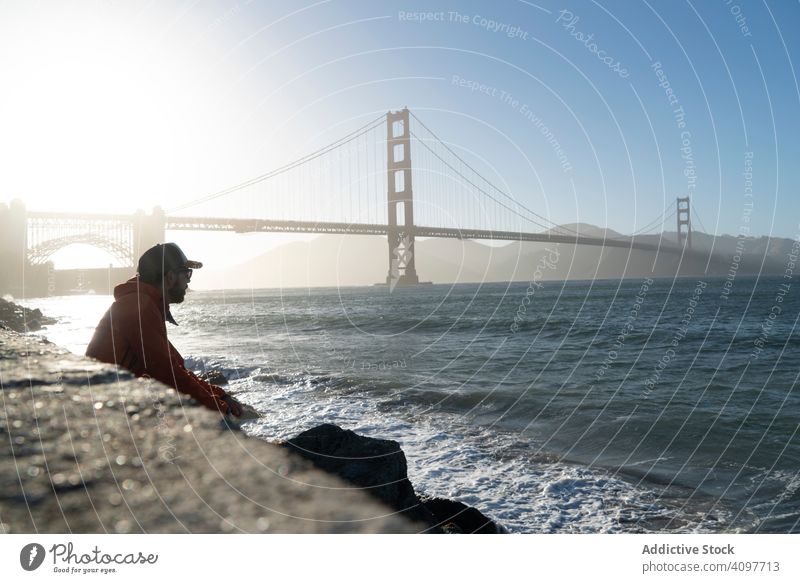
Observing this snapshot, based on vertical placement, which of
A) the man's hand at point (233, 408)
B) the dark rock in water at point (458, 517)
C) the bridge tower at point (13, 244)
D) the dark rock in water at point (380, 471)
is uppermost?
the bridge tower at point (13, 244)

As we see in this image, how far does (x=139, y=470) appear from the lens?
1720 mm

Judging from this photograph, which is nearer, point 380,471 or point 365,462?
point 380,471

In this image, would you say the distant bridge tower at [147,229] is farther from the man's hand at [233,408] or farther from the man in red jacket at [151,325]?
the man's hand at [233,408]

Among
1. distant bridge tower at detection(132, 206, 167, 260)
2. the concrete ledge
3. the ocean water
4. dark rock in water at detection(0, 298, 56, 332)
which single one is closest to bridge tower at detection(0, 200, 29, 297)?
distant bridge tower at detection(132, 206, 167, 260)

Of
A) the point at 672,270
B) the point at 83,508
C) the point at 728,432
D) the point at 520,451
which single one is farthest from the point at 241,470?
the point at 672,270

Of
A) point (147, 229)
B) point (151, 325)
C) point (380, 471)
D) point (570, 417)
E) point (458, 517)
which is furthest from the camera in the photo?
point (147, 229)

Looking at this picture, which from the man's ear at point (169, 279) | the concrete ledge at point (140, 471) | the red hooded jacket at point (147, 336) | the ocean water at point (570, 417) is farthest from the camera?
the ocean water at point (570, 417)

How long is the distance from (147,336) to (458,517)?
2.24 meters

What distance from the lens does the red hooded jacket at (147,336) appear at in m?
2.54

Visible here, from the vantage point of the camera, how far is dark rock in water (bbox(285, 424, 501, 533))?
3018 millimetres

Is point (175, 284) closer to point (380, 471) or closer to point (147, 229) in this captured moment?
point (380, 471)

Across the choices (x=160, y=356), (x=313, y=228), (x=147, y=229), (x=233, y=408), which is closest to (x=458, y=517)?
(x=233, y=408)

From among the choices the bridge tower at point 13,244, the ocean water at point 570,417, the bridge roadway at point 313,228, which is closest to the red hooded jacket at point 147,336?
the ocean water at point 570,417
